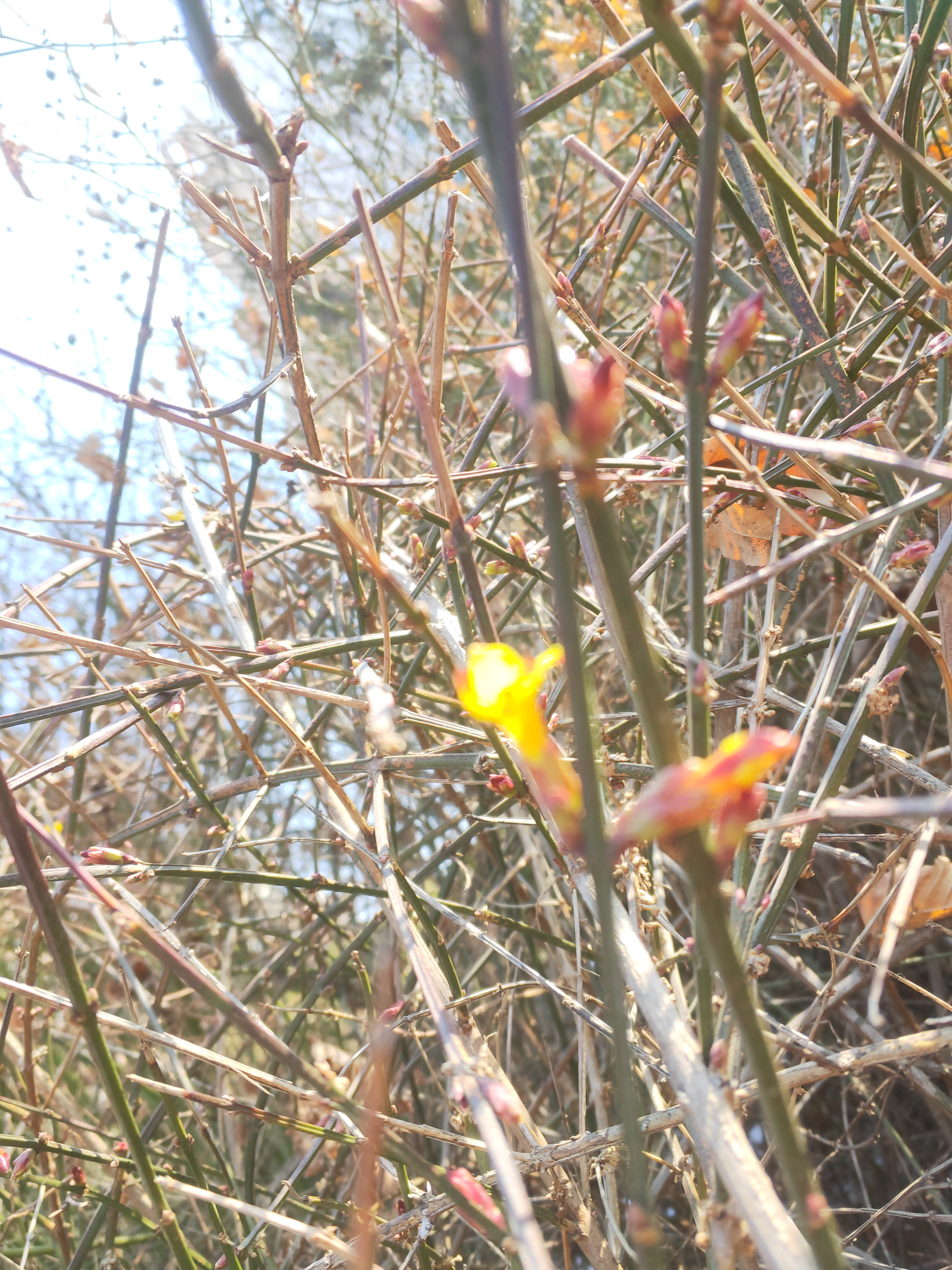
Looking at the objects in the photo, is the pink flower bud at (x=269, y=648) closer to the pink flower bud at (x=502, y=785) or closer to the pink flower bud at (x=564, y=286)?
the pink flower bud at (x=502, y=785)

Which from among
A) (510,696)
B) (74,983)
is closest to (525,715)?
(510,696)

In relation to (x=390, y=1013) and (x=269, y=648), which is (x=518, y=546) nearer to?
(x=269, y=648)

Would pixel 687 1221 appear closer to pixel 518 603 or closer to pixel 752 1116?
pixel 752 1116

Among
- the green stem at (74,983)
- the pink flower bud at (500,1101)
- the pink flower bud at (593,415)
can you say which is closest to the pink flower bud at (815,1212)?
the pink flower bud at (500,1101)

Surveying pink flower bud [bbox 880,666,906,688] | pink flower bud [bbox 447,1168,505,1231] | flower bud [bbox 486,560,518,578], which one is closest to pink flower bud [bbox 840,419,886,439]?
pink flower bud [bbox 880,666,906,688]

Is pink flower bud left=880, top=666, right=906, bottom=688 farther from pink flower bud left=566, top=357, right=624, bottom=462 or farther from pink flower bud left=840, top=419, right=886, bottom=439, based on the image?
pink flower bud left=566, top=357, right=624, bottom=462
